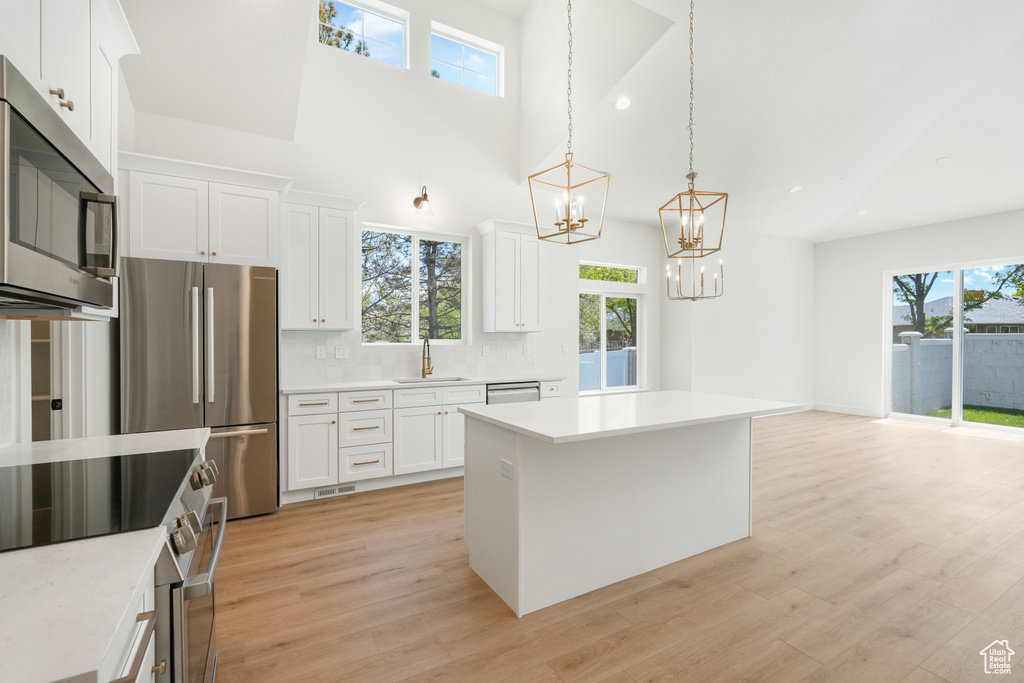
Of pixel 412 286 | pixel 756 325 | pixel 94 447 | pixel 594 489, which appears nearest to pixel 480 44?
pixel 412 286

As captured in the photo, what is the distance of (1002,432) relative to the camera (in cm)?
626

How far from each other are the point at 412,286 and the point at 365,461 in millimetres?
1836

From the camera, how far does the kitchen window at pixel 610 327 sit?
20.7 ft

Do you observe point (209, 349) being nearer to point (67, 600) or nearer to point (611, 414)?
point (611, 414)

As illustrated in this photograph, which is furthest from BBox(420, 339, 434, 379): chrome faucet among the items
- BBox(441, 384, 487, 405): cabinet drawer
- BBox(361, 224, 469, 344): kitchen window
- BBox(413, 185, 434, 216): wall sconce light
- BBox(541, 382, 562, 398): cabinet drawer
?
BBox(413, 185, 434, 216): wall sconce light

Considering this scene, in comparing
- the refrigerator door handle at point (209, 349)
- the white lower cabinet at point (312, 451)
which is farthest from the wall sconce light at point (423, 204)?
the white lower cabinet at point (312, 451)

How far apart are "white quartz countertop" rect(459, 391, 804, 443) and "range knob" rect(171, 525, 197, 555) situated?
125cm

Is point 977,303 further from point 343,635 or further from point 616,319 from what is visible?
point 343,635

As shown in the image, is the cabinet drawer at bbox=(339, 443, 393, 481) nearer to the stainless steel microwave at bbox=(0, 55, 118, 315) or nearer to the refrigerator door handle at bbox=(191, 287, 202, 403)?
the refrigerator door handle at bbox=(191, 287, 202, 403)

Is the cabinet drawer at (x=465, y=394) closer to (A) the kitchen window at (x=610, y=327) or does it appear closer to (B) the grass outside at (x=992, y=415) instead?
(A) the kitchen window at (x=610, y=327)

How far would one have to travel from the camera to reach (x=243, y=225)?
354cm

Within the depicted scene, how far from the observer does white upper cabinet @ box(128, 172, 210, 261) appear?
320 cm

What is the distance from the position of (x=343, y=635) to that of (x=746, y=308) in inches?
278

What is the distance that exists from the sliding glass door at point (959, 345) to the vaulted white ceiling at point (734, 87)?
1.07m
